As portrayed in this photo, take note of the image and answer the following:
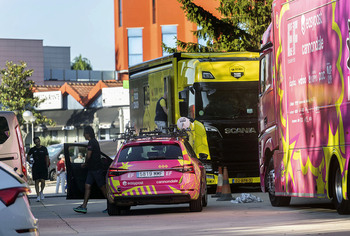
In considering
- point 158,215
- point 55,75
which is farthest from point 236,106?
point 55,75

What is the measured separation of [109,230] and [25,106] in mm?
54101

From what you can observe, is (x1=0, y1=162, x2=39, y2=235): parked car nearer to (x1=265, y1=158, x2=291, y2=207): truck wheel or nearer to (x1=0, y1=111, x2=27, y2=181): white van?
(x1=265, y1=158, x2=291, y2=207): truck wheel

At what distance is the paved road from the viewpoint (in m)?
14.0

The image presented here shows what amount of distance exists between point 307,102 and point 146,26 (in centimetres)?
5064

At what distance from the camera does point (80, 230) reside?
50.4ft

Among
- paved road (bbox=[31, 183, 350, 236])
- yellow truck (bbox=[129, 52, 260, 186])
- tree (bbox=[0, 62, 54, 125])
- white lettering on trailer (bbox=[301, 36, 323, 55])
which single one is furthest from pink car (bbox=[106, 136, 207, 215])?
tree (bbox=[0, 62, 54, 125])

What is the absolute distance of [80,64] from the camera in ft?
498

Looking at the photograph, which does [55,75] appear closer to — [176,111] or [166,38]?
[166,38]

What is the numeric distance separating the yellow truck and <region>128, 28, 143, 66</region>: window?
1594 inches

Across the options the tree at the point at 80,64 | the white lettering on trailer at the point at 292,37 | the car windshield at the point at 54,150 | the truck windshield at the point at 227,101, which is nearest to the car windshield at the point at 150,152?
the white lettering on trailer at the point at 292,37

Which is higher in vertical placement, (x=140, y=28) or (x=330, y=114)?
(x=140, y=28)

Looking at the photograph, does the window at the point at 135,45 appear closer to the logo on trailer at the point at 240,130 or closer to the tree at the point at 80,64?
the logo on trailer at the point at 240,130

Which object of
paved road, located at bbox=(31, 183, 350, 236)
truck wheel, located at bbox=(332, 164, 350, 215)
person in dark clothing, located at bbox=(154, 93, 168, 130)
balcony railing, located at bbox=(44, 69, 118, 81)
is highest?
balcony railing, located at bbox=(44, 69, 118, 81)

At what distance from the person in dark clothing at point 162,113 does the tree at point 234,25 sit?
39.5 ft
